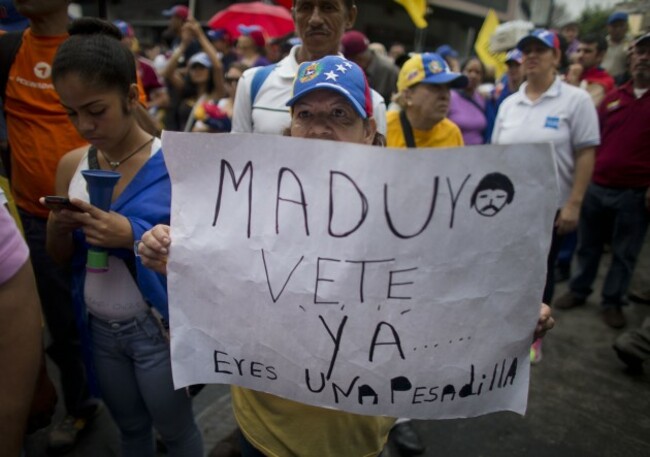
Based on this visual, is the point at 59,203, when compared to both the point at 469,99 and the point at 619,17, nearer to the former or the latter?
the point at 469,99

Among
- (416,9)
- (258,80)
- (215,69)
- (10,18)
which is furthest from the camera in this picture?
(416,9)

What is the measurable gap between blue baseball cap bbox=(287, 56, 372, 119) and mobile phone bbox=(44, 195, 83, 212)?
0.68 m

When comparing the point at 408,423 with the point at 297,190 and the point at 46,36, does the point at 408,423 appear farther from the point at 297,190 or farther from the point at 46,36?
the point at 46,36

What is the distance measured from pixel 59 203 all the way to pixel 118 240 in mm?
192

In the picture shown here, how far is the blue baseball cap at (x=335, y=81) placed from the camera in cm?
132

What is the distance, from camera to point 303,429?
4.41ft

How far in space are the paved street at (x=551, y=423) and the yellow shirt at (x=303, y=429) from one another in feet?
3.75

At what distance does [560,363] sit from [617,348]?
1.21ft

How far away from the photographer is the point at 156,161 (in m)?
1.62

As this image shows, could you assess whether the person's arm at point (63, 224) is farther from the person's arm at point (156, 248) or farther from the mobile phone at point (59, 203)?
the person's arm at point (156, 248)

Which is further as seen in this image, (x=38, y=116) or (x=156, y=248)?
(x=38, y=116)

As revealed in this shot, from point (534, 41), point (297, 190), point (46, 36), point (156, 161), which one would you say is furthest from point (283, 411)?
point (534, 41)

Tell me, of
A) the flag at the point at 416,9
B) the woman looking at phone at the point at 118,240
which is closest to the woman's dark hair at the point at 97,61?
the woman looking at phone at the point at 118,240

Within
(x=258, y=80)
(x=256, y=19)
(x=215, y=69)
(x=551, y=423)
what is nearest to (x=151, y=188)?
(x=258, y=80)
